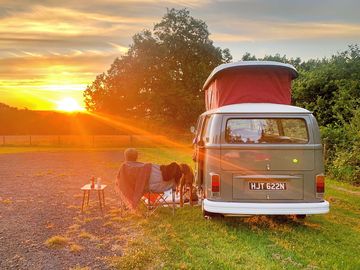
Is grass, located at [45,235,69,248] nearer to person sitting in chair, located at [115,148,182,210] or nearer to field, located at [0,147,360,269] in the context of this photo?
field, located at [0,147,360,269]

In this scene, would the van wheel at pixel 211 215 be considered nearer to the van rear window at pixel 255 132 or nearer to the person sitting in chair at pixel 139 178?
the person sitting in chair at pixel 139 178

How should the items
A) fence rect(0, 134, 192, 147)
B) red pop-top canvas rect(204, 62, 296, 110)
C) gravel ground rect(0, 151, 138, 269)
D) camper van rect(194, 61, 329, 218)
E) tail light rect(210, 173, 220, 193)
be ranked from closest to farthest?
gravel ground rect(0, 151, 138, 269) < camper van rect(194, 61, 329, 218) < tail light rect(210, 173, 220, 193) < red pop-top canvas rect(204, 62, 296, 110) < fence rect(0, 134, 192, 147)

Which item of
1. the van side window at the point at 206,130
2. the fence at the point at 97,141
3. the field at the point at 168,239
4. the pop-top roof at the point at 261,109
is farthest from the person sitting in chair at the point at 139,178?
the fence at the point at 97,141

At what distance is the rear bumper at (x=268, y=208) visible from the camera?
25.4 ft

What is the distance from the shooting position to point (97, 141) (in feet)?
146

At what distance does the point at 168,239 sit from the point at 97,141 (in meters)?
37.7

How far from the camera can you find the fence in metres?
Answer: 42.8

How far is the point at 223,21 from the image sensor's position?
56.0ft

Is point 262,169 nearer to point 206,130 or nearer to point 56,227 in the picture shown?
point 206,130

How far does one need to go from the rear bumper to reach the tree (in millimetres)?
36467

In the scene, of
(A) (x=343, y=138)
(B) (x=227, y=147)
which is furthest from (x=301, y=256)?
(A) (x=343, y=138)

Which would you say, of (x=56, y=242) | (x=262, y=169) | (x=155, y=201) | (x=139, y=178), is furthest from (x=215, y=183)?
(x=56, y=242)

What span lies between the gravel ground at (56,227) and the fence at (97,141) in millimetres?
26902

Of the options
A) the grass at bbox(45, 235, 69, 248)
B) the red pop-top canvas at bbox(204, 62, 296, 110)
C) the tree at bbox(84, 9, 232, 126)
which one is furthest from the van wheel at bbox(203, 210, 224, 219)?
the tree at bbox(84, 9, 232, 126)
